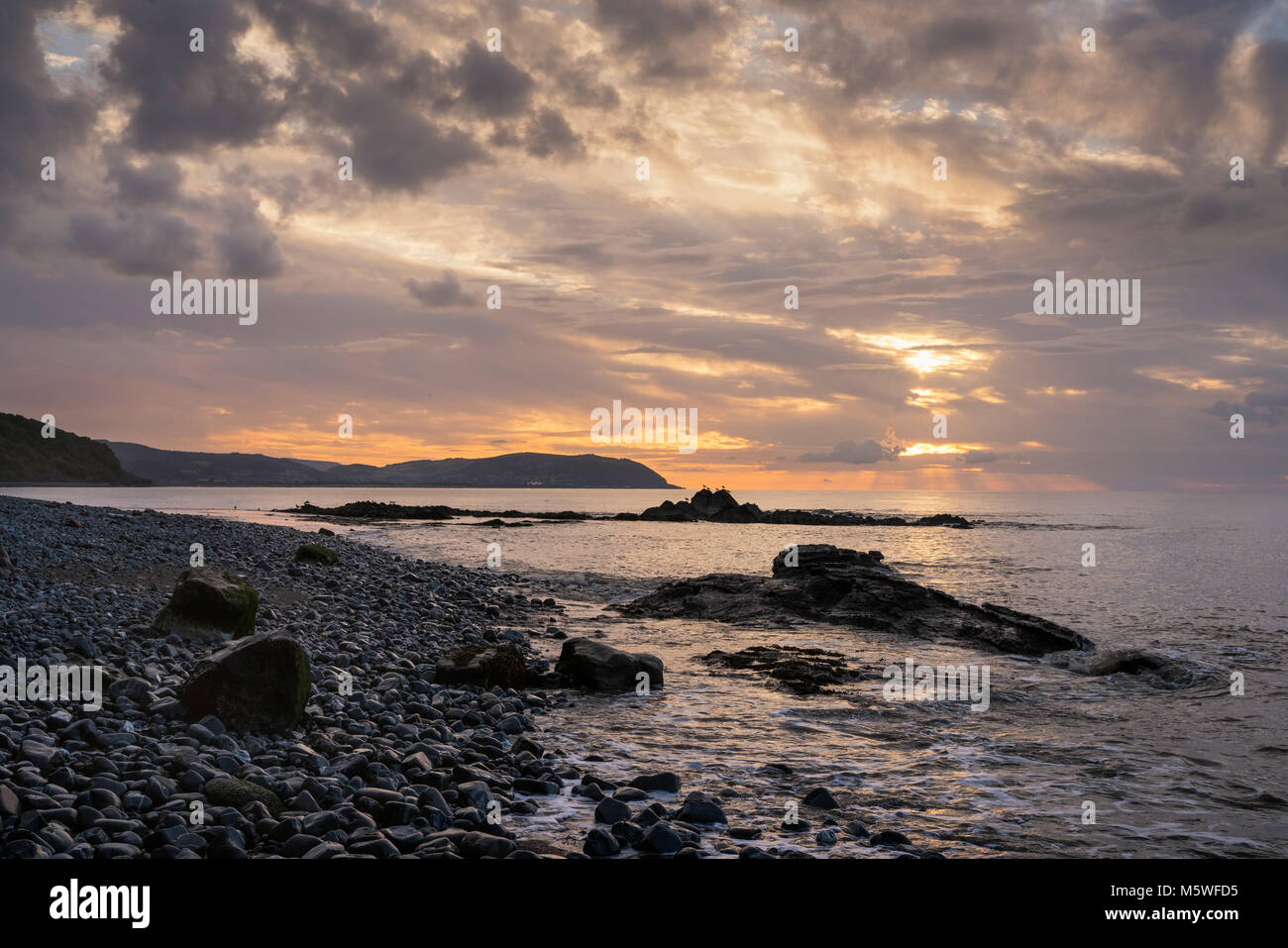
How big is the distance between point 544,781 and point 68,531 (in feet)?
77.6

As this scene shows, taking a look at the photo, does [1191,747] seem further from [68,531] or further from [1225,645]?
[68,531]

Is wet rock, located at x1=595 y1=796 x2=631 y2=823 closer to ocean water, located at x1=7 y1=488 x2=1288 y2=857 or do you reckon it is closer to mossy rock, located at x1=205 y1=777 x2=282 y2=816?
ocean water, located at x1=7 y1=488 x2=1288 y2=857

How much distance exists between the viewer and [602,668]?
45.8 ft

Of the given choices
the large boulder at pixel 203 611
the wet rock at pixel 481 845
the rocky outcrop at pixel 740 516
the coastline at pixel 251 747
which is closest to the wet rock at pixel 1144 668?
the coastline at pixel 251 747

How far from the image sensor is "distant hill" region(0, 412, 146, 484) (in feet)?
496

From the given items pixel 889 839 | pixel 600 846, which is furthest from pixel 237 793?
pixel 889 839

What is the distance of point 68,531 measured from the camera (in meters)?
24.0

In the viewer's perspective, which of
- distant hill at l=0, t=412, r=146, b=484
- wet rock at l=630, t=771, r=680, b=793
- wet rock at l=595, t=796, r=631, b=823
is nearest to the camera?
wet rock at l=595, t=796, r=631, b=823

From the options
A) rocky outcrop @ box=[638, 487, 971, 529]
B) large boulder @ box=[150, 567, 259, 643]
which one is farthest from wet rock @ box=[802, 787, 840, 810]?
rocky outcrop @ box=[638, 487, 971, 529]

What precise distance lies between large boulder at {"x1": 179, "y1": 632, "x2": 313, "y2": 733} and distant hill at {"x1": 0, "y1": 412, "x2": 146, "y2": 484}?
182245mm

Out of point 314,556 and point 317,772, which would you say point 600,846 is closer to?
point 317,772
